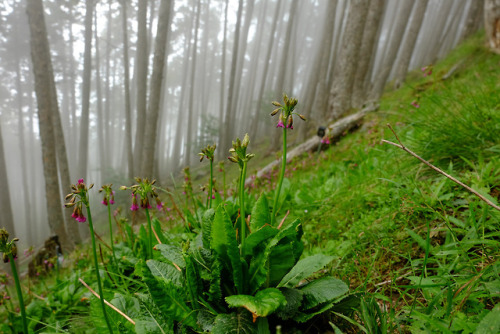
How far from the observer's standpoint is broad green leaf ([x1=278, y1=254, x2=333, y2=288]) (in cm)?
110

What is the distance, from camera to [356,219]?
184cm

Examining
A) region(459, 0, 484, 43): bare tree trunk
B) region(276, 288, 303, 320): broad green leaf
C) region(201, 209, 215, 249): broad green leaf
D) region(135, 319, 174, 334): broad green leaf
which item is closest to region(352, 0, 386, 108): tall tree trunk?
region(459, 0, 484, 43): bare tree trunk

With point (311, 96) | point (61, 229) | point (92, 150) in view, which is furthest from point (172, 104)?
point (61, 229)

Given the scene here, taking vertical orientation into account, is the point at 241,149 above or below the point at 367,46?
below

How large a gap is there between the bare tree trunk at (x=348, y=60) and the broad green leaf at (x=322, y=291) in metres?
6.57

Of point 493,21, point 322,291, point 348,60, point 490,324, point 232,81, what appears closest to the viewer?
point 490,324

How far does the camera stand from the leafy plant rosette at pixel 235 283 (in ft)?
3.20

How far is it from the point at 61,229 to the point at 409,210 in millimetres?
7554

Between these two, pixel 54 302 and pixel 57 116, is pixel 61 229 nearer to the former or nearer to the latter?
pixel 57 116

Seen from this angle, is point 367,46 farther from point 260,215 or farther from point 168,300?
point 168,300

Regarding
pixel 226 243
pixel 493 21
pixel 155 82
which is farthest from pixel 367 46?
pixel 226 243

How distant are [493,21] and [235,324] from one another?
5.51 meters

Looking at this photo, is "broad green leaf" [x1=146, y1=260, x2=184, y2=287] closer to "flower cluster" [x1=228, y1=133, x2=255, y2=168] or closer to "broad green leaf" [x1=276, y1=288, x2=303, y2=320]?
"broad green leaf" [x1=276, y1=288, x2=303, y2=320]

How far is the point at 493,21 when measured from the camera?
4000 mm
